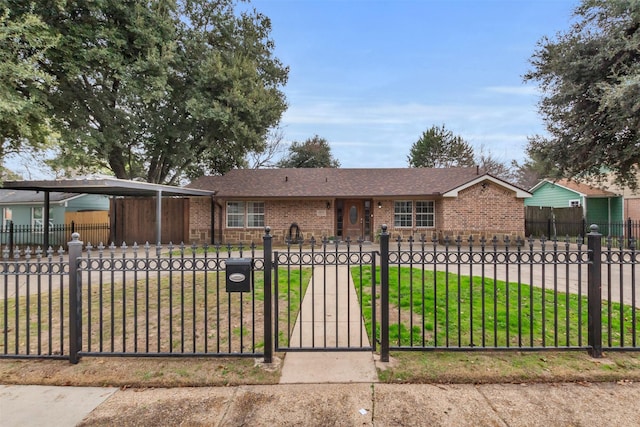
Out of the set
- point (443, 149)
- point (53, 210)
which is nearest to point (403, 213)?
point (53, 210)

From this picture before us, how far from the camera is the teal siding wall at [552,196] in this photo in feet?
72.1

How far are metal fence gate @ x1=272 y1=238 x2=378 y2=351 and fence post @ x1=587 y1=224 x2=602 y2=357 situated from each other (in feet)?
7.88

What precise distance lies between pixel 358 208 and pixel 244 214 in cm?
604

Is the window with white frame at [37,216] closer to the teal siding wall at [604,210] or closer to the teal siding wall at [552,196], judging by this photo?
the teal siding wall at [552,196]

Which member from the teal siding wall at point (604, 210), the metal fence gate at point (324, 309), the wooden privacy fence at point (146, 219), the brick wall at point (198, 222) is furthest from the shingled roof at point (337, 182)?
the teal siding wall at point (604, 210)

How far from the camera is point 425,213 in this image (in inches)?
650

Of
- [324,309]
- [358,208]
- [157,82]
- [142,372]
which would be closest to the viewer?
[142,372]

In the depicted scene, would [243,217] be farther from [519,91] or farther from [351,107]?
[519,91]

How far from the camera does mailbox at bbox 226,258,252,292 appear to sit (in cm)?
351

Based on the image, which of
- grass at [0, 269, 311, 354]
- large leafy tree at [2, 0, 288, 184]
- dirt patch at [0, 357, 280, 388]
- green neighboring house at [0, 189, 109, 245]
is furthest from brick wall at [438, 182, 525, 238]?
green neighboring house at [0, 189, 109, 245]

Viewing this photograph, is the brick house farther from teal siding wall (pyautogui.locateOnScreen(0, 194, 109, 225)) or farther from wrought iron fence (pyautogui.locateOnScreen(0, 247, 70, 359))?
wrought iron fence (pyautogui.locateOnScreen(0, 247, 70, 359))

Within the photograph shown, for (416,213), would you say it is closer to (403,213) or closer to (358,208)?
(403,213)

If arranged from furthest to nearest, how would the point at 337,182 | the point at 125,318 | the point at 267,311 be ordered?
1. the point at 337,182
2. the point at 125,318
3. the point at 267,311

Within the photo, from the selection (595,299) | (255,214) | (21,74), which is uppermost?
(21,74)
